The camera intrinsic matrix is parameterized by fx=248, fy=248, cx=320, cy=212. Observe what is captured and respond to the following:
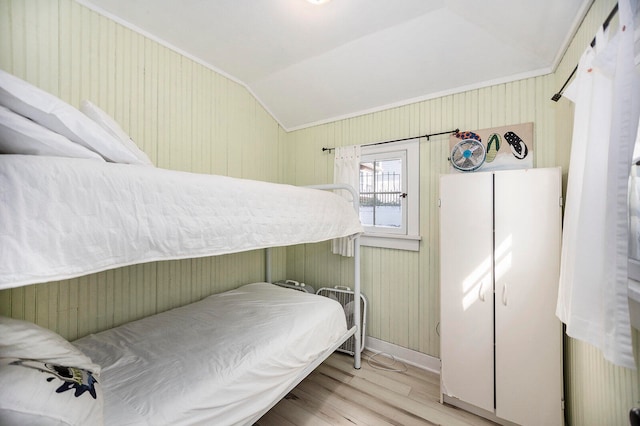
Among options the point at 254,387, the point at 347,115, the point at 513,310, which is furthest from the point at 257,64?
the point at 513,310

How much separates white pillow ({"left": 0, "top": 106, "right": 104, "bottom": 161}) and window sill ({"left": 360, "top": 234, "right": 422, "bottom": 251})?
87.8 inches

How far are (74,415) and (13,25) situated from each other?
1.95 metres

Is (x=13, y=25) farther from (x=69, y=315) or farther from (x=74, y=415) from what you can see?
(x=74, y=415)

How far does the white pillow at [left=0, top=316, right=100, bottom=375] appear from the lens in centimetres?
82

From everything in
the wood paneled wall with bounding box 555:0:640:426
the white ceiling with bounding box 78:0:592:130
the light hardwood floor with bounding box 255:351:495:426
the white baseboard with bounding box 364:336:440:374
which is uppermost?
the white ceiling with bounding box 78:0:592:130

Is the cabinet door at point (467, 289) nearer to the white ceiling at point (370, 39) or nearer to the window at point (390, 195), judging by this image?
the window at point (390, 195)

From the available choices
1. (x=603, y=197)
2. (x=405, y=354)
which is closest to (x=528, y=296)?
(x=603, y=197)

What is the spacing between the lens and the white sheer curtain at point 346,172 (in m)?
2.59

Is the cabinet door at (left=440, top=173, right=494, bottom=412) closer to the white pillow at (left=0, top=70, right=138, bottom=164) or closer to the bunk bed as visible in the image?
the bunk bed


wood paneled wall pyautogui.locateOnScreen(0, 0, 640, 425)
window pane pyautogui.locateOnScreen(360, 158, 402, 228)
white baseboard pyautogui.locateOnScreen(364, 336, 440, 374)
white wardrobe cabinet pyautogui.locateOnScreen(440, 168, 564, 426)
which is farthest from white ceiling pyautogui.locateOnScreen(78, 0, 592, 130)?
white baseboard pyautogui.locateOnScreen(364, 336, 440, 374)

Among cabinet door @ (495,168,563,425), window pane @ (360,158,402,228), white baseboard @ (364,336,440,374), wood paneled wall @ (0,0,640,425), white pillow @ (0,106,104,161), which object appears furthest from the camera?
window pane @ (360,158,402,228)

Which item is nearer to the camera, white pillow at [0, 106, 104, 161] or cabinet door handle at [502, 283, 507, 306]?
white pillow at [0, 106, 104, 161]

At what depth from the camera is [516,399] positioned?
1.56 m

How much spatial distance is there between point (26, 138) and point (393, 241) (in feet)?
7.74
